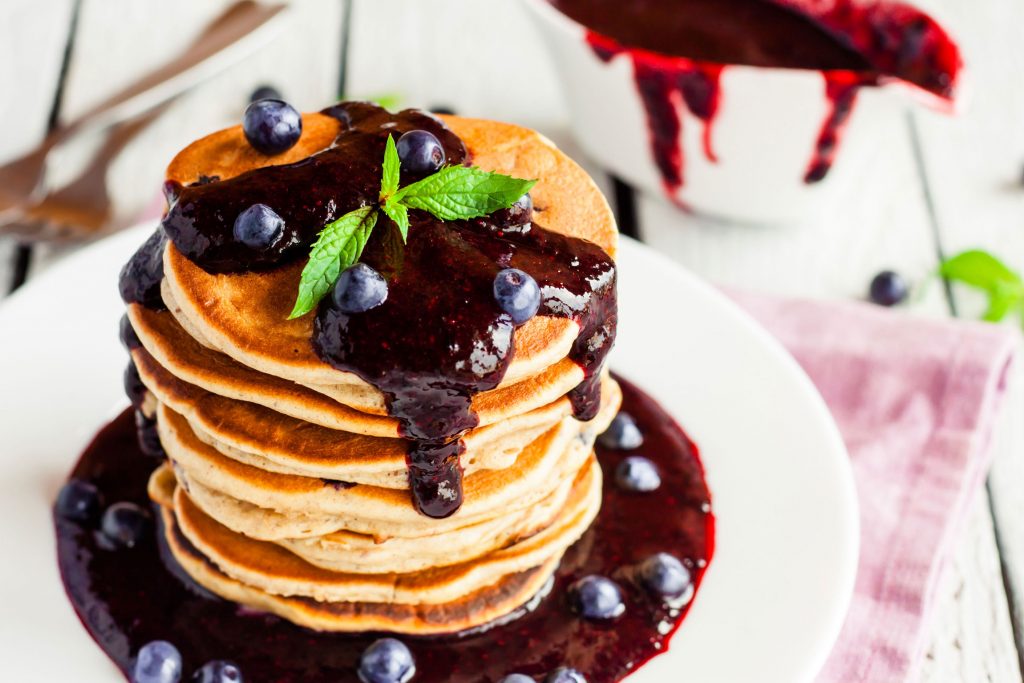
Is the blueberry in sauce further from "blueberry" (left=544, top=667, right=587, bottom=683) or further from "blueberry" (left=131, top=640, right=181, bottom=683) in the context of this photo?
"blueberry" (left=544, top=667, right=587, bottom=683)

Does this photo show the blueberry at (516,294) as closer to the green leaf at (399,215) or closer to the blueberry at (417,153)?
the green leaf at (399,215)

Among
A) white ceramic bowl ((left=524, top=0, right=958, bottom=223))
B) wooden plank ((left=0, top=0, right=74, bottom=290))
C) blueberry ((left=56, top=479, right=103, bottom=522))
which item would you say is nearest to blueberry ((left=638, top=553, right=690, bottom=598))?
blueberry ((left=56, top=479, right=103, bottom=522))

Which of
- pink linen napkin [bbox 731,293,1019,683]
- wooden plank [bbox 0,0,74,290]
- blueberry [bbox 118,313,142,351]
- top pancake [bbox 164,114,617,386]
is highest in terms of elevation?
top pancake [bbox 164,114,617,386]

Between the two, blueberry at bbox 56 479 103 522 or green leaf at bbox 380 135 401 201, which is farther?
blueberry at bbox 56 479 103 522

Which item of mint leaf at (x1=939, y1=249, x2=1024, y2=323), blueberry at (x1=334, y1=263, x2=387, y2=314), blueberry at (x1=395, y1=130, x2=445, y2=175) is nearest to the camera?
blueberry at (x1=334, y1=263, x2=387, y2=314)

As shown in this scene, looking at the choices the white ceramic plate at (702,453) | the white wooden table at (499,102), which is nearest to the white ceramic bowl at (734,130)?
the white wooden table at (499,102)

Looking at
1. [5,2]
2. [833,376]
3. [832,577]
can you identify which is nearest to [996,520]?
[833,376]

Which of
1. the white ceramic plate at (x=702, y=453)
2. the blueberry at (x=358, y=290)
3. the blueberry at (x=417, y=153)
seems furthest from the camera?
the white ceramic plate at (x=702, y=453)
